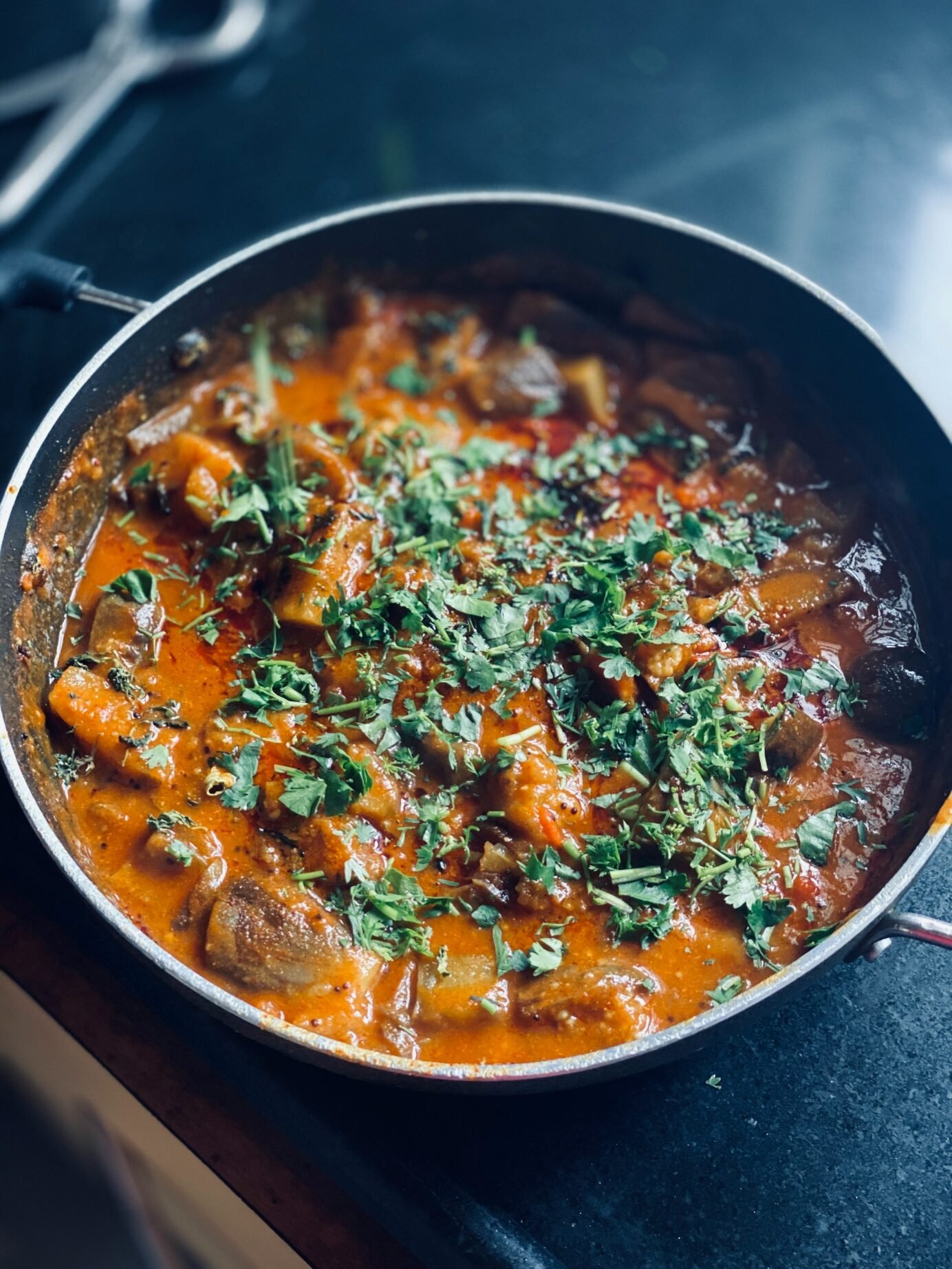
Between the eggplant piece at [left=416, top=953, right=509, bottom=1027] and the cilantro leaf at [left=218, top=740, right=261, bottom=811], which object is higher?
the cilantro leaf at [left=218, top=740, right=261, bottom=811]

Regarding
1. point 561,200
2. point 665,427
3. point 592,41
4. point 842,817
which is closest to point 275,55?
point 592,41

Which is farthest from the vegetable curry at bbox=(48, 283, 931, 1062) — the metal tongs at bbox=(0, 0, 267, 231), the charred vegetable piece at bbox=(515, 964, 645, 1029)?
the metal tongs at bbox=(0, 0, 267, 231)

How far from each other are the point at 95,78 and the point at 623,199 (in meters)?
1.75

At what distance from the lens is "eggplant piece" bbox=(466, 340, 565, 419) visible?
122 inches

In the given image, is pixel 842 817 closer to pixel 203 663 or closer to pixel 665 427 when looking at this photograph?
pixel 665 427

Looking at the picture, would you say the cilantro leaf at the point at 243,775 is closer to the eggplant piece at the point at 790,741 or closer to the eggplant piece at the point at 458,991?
the eggplant piece at the point at 458,991

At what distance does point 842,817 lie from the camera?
7.93 ft

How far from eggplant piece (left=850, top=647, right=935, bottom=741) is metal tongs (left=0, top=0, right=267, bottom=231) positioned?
2851 mm

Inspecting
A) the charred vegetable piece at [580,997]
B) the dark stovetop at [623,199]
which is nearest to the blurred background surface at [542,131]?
the dark stovetop at [623,199]

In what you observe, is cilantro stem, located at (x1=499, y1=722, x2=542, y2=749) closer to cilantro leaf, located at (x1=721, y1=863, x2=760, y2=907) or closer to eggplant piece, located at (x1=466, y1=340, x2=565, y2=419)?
cilantro leaf, located at (x1=721, y1=863, x2=760, y2=907)

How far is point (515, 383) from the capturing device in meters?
3.12

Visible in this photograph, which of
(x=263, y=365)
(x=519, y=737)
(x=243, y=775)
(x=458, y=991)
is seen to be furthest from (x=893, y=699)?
(x=263, y=365)

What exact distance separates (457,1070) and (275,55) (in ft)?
11.5

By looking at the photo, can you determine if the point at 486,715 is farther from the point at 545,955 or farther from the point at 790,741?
the point at 790,741
